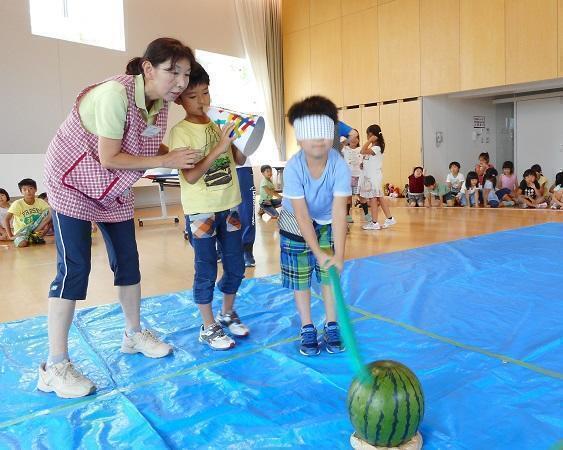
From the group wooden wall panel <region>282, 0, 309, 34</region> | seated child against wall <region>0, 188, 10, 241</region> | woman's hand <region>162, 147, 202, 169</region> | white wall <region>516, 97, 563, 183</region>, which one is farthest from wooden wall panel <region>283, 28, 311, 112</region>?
woman's hand <region>162, 147, 202, 169</region>

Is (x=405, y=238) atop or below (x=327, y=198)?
below

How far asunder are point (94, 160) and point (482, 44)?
811 cm

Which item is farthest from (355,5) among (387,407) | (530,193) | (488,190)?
(387,407)

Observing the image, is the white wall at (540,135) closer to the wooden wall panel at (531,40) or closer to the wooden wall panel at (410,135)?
the wooden wall panel at (531,40)

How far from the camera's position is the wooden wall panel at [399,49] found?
8.93 meters

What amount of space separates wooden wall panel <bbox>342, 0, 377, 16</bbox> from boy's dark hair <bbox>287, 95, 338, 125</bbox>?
28.7ft

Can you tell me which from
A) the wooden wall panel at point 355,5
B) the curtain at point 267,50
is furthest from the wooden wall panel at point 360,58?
the curtain at point 267,50

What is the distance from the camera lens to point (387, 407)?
3.79ft

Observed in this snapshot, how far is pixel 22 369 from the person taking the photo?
1.83 m

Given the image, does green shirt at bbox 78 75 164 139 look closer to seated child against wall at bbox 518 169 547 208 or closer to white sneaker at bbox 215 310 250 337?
white sneaker at bbox 215 310 250 337

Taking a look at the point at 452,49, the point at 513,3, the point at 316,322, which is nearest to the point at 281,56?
the point at 452,49

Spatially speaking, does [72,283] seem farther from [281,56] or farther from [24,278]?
[281,56]

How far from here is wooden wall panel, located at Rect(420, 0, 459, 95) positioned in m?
8.39

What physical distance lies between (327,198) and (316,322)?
67 centimetres
